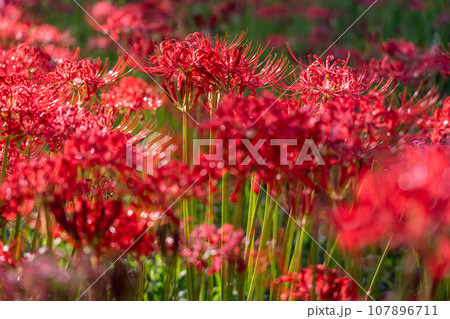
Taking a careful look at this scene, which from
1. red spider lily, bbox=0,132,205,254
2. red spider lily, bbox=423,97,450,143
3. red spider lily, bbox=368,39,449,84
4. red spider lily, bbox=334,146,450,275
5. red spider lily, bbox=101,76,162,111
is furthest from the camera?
red spider lily, bbox=368,39,449,84

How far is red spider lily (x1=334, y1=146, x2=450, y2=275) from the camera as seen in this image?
2.17 ft

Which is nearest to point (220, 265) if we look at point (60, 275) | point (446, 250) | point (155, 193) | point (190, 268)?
point (190, 268)

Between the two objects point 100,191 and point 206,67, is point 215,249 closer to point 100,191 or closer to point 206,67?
point 100,191

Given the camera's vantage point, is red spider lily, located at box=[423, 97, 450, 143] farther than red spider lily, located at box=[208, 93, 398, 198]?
Yes

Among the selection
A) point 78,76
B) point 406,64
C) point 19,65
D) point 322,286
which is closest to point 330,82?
point 322,286

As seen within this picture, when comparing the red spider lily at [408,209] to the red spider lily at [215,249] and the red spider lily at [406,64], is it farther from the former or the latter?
the red spider lily at [406,64]

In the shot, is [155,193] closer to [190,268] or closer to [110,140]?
[110,140]

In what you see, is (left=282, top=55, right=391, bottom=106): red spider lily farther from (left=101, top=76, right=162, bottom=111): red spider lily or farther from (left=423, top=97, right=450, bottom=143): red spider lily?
(left=101, top=76, right=162, bottom=111): red spider lily

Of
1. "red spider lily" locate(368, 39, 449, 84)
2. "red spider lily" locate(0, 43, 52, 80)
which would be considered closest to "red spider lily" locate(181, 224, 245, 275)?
"red spider lily" locate(0, 43, 52, 80)

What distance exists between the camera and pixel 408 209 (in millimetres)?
706

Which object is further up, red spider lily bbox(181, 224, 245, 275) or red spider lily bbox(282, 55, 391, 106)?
red spider lily bbox(282, 55, 391, 106)

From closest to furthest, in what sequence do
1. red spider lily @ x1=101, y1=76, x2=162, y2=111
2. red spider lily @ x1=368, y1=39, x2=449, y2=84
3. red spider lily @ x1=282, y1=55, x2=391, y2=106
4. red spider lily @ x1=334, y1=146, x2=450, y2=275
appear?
red spider lily @ x1=334, y1=146, x2=450, y2=275
red spider lily @ x1=282, y1=55, x2=391, y2=106
red spider lily @ x1=101, y1=76, x2=162, y2=111
red spider lily @ x1=368, y1=39, x2=449, y2=84

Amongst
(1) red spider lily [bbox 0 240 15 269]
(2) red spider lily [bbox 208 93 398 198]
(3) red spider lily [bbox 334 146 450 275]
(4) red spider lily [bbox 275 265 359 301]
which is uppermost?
(2) red spider lily [bbox 208 93 398 198]
